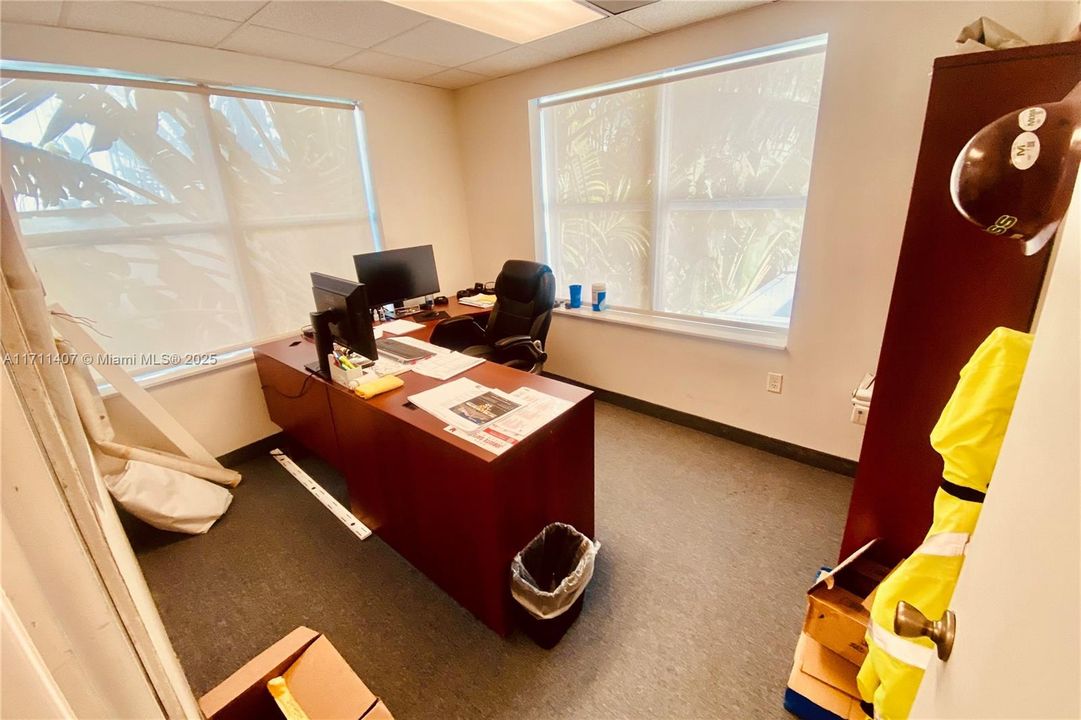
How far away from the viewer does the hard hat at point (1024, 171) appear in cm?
77

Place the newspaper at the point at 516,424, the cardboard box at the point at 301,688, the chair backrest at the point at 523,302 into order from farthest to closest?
the chair backrest at the point at 523,302, the newspaper at the point at 516,424, the cardboard box at the point at 301,688

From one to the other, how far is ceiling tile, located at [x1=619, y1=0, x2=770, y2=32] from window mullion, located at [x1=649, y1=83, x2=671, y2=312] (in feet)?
1.13

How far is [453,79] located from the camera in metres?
3.21

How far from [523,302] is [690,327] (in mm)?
1109

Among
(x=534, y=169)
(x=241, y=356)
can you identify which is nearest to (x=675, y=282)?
(x=534, y=169)

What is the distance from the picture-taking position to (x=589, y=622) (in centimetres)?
163

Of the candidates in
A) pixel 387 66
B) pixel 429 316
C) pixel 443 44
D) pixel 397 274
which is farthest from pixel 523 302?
pixel 387 66

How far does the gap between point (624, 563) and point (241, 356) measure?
252cm

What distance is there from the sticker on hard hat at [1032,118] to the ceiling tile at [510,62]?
249 cm

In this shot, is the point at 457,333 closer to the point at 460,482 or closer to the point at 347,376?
the point at 347,376

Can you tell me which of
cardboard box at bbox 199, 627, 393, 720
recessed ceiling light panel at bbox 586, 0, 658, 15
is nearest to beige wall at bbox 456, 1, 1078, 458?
recessed ceiling light panel at bbox 586, 0, 658, 15

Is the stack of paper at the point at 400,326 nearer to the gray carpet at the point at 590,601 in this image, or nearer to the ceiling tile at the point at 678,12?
the gray carpet at the point at 590,601

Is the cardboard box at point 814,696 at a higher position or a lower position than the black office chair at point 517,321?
lower

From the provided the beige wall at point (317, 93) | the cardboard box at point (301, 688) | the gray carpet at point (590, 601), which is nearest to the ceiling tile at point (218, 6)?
the beige wall at point (317, 93)
